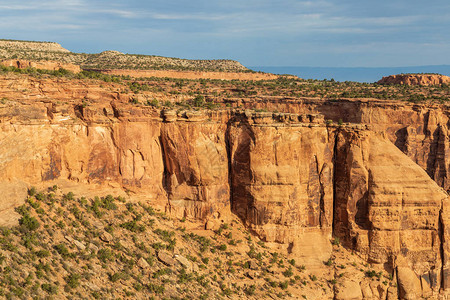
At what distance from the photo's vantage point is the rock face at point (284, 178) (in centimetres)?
A: 3606

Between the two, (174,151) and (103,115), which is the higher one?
(103,115)

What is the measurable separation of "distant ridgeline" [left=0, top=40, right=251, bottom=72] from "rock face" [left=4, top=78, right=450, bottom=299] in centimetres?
3797

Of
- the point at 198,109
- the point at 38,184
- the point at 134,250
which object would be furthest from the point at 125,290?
the point at 198,109

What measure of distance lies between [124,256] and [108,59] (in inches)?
2246

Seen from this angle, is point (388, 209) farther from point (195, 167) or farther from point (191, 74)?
point (191, 74)

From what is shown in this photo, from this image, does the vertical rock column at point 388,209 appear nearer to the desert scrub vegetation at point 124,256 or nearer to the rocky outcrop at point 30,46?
the desert scrub vegetation at point 124,256

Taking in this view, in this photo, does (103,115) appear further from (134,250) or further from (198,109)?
(134,250)

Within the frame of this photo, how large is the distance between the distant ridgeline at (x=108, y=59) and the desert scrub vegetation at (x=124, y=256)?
41.6 meters

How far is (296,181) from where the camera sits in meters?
38.6

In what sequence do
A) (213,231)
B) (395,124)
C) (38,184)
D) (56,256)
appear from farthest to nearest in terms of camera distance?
1. (395,124)
2. (213,231)
3. (38,184)
4. (56,256)

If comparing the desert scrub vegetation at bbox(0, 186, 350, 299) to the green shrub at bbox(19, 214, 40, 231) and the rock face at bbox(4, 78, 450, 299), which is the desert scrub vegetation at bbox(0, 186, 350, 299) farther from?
the rock face at bbox(4, 78, 450, 299)

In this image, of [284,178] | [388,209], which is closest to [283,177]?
[284,178]

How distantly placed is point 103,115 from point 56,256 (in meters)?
11.2

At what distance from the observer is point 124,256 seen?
31.5 metres
